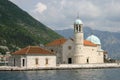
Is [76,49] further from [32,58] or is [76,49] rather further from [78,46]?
[32,58]

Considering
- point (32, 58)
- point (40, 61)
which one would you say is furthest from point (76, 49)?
point (32, 58)

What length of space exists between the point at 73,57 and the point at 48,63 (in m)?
14.2

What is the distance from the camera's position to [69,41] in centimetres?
12200

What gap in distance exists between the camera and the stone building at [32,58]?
104 m

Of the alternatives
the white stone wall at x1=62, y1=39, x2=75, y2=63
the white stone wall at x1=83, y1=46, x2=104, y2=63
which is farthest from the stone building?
the white stone wall at x1=83, y1=46, x2=104, y2=63

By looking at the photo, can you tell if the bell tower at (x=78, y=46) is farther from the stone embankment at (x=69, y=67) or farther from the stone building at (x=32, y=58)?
the stone building at (x=32, y=58)

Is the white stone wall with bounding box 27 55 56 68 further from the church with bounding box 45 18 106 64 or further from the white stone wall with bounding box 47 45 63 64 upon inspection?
the white stone wall with bounding box 47 45 63 64

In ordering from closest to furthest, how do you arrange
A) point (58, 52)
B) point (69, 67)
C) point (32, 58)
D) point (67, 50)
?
point (32, 58) → point (69, 67) → point (67, 50) → point (58, 52)

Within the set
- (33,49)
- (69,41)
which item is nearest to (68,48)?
(69,41)

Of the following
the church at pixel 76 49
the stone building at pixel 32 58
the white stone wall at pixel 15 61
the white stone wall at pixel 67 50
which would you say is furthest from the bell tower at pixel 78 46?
the white stone wall at pixel 15 61

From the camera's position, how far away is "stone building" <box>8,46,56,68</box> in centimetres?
10450

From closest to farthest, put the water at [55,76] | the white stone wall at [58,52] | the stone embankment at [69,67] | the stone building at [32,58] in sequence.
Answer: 1. the water at [55,76]
2. the stone embankment at [69,67]
3. the stone building at [32,58]
4. the white stone wall at [58,52]

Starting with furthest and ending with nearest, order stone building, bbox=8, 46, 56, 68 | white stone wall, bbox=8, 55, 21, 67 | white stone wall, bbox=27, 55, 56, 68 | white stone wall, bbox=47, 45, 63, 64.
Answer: white stone wall, bbox=47, 45, 63, 64 < white stone wall, bbox=8, 55, 21, 67 < white stone wall, bbox=27, 55, 56, 68 < stone building, bbox=8, 46, 56, 68

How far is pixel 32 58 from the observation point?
105m
